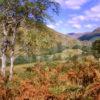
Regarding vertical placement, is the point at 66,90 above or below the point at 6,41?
below

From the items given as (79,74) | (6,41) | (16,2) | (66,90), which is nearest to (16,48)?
(6,41)

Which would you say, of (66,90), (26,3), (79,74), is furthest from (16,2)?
(66,90)

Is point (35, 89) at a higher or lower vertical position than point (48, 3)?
lower

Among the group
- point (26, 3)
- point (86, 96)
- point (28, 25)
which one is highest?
point (26, 3)

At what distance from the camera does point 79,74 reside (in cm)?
2016

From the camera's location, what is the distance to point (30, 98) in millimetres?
13734

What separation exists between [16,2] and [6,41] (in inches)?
150

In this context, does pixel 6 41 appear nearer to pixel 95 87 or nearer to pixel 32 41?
pixel 32 41

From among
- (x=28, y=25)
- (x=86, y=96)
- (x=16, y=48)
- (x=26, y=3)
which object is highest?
(x=26, y=3)

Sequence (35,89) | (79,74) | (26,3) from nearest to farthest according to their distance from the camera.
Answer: (35,89) < (79,74) < (26,3)

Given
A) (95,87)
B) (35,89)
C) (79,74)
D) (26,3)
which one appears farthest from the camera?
(26,3)

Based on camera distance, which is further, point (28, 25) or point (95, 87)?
point (28, 25)

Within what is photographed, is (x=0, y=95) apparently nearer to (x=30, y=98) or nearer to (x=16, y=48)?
(x=30, y=98)

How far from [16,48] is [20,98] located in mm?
16460
